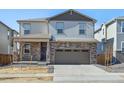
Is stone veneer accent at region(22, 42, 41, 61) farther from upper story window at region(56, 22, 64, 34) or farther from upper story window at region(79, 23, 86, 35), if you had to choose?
upper story window at region(79, 23, 86, 35)

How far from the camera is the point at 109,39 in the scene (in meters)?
40.2

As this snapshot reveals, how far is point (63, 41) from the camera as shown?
120ft

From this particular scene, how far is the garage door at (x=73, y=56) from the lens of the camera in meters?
37.2

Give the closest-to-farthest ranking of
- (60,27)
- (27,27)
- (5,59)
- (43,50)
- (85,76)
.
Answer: (85,76), (5,59), (60,27), (43,50), (27,27)

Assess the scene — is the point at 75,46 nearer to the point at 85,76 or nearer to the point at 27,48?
the point at 27,48

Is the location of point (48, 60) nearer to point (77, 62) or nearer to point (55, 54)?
point (55, 54)

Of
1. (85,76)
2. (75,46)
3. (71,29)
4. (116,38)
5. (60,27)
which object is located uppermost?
(60,27)

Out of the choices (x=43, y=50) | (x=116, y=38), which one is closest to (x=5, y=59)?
(x=43, y=50)

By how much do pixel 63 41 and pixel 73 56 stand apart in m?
2.49

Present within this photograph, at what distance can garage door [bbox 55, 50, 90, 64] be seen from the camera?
37219mm

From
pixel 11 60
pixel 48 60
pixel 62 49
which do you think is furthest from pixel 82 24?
pixel 11 60

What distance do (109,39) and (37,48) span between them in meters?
10.3

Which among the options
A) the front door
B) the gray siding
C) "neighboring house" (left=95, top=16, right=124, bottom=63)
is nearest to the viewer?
"neighboring house" (left=95, top=16, right=124, bottom=63)

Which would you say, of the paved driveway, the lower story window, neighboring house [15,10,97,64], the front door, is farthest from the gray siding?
the paved driveway
